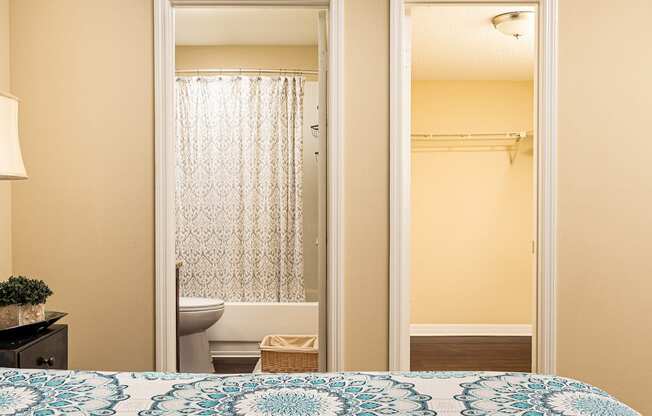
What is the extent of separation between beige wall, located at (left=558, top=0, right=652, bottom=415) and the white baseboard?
114 inches

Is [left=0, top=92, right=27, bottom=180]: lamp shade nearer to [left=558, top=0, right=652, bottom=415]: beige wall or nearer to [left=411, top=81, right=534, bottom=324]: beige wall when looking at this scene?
[left=558, top=0, right=652, bottom=415]: beige wall

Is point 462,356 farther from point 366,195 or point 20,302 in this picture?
point 20,302

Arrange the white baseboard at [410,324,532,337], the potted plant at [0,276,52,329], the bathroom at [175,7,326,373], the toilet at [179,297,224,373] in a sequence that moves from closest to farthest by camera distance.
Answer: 1. the potted plant at [0,276,52,329]
2. the toilet at [179,297,224,373]
3. the bathroom at [175,7,326,373]
4. the white baseboard at [410,324,532,337]

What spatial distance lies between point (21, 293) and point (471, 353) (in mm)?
3738

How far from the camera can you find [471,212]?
589 centimetres

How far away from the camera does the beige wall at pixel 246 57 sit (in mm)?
5227

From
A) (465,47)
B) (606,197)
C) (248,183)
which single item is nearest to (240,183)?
(248,183)

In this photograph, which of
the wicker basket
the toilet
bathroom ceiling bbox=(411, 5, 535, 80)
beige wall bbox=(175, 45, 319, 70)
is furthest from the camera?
beige wall bbox=(175, 45, 319, 70)

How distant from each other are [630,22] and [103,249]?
276 cm

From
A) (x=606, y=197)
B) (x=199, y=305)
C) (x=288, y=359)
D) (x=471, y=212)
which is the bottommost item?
(x=288, y=359)

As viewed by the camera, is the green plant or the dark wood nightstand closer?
the dark wood nightstand

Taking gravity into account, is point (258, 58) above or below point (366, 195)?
above

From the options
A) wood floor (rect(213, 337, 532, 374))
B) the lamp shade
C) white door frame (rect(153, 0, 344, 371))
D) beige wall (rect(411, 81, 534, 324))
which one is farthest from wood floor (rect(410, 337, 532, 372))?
the lamp shade

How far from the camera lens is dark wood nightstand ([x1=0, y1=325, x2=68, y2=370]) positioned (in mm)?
2051
